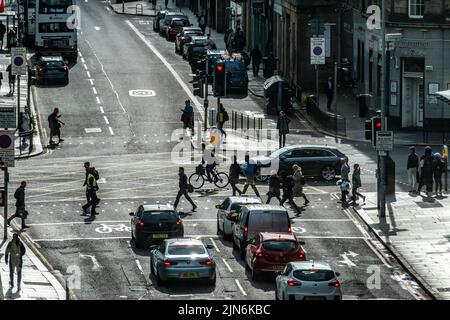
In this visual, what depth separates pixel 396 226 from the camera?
149ft

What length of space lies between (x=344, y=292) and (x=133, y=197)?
17.2 meters

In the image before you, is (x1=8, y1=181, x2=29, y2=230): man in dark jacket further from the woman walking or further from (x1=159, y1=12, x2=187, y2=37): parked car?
(x1=159, y1=12, x2=187, y2=37): parked car

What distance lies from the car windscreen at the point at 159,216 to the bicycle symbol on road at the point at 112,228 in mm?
3486

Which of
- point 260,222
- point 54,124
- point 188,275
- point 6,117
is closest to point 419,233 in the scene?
point 260,222

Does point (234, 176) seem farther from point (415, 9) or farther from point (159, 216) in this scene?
point (415, 9)

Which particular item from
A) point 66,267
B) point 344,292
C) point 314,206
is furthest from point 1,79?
point 344,292

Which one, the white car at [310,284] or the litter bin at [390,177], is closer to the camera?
the white car at [310,284]

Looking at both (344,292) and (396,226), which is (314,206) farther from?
(344,292)

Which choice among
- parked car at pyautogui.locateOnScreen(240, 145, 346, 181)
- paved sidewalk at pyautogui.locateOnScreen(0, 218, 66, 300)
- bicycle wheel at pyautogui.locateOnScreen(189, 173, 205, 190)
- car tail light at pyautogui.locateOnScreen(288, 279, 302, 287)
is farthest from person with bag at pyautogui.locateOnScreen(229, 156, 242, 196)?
car tail light at pyautogui.locateOnScreen(288, 279, 302, 287)

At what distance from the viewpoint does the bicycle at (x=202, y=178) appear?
174 ft

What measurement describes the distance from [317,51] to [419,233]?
1065 inches

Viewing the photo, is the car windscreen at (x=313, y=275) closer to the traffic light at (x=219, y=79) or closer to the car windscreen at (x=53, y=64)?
the traffic light at (x=219, y=79)

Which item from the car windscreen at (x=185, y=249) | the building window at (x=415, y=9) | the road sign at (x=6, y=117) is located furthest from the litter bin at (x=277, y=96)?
the car windscreen at (x=185, y=249)

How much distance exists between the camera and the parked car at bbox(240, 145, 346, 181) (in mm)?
54156
